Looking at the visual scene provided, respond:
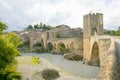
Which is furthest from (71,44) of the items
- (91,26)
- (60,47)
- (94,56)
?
(94,56)

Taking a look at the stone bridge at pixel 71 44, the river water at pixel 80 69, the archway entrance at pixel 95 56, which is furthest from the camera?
the stone bridge at pixel 71 44

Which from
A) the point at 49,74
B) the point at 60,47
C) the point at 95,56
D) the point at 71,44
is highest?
the point at 71,44

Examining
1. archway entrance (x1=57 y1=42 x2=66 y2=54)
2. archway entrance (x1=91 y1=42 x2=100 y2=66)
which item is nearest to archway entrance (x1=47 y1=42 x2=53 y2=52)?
archway entrance (x1=57 y1=42 x2=66 y2=54)

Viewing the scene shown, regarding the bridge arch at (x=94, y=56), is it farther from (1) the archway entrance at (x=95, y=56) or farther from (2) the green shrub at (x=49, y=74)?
(2) the green shrub at (x=49, y=74)

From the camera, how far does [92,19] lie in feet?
192

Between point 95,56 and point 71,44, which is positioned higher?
point 71,44

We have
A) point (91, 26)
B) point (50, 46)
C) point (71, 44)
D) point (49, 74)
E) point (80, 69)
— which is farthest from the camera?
point (50, 46)

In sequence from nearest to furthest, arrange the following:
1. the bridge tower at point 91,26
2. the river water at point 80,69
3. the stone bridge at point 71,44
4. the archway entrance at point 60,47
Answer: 1. the river water at point 80,69
2. the bridge tower at point 91,26
3. the stone bridge at point 71,44
4. the archway entrance at point 60,47

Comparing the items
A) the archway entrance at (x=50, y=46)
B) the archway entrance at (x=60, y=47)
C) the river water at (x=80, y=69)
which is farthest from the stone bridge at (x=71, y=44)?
the river water at (x=80, y=69)

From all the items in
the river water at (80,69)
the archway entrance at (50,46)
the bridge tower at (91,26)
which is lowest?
the river water at (80,69)

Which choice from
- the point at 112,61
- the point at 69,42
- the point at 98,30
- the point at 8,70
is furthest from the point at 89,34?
the point at 112,61

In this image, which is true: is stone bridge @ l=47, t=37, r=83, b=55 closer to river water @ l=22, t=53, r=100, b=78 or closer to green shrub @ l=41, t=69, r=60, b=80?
river water @ l=22, t=53, r=100, b=78

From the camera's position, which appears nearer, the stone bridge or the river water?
the river water

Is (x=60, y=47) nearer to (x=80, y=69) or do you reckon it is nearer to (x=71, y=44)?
(x=71, y=44)
